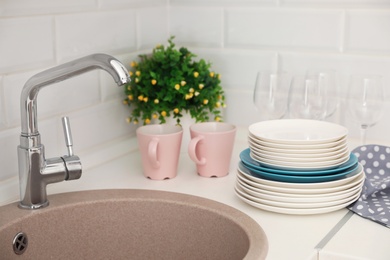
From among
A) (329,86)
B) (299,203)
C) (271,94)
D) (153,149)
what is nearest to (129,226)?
(153,149)

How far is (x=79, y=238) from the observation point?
4.22 feet

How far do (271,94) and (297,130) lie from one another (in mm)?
163

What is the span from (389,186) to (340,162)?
12 cm

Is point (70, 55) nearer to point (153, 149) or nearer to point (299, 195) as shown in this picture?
point (153, 149)

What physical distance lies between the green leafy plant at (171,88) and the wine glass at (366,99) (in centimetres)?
33

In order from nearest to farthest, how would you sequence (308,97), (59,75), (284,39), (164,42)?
(59,75), (308,97), (284,39), (164,42)

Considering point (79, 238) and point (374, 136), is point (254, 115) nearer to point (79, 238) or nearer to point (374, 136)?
point (374, 136)

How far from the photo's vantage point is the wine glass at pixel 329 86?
1542mm

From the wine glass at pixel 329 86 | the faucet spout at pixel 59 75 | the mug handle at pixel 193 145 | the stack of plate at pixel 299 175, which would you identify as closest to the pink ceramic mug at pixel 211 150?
the mug handle at pixel 193 145

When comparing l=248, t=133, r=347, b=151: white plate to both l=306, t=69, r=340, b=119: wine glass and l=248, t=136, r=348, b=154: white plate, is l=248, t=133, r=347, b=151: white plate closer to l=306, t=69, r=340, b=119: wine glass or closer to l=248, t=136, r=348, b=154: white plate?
l=248, t=136, r=348, b=154: white plate

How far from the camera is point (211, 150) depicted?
1441 millimetres

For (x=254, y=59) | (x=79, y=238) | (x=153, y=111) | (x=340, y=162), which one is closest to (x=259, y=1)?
(x=254, y=59)

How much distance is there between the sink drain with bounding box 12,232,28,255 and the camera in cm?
118

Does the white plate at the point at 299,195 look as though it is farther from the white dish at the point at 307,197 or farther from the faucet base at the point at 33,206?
the faucet base at the point at 33,206
